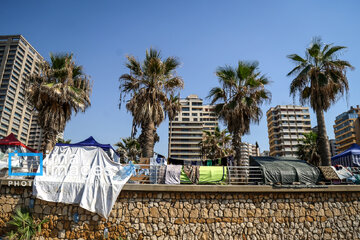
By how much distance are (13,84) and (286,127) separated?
10956 cm

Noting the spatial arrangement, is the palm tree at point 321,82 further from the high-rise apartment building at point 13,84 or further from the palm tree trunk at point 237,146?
the high-rise apartment building at point 13,84

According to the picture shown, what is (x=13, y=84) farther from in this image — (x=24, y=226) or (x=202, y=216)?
(x=202, y=216)

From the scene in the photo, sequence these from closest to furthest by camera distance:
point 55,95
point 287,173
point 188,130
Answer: point 287,173 < point 55,95 < point 188,130

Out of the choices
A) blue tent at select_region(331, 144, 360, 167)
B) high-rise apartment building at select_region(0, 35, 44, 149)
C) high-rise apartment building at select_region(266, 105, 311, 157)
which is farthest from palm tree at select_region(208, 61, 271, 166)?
high-rise apartment building at select_region(0, 35, 44, 149)

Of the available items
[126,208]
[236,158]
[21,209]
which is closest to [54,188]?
[21,209]

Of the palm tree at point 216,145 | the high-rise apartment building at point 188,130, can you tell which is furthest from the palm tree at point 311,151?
the high-rise apartment building at point 188,130

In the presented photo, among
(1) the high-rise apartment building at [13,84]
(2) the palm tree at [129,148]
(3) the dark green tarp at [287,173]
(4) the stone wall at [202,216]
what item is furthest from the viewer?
(1) the high-rise apartment building at [13,84]

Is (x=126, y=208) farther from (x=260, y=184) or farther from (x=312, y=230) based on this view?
(x=312, y=230)

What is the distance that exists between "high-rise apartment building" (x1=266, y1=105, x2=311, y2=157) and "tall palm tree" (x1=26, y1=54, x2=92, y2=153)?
274 feet

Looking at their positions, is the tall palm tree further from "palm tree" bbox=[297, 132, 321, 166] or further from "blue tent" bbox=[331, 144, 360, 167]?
"palm tree" bbox=[297, 132, 321, 166]

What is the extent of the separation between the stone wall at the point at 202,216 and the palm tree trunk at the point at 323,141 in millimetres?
4295

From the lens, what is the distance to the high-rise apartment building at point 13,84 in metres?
88.2

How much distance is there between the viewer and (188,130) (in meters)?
86.6

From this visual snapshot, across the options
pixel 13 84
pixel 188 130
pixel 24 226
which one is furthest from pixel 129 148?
pixel 13 84
